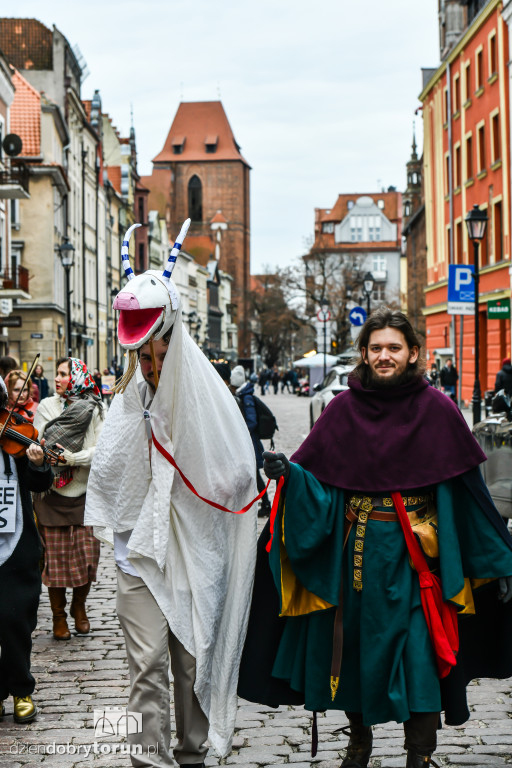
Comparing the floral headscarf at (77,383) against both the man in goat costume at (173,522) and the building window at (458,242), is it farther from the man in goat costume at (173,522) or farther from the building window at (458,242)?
the building window at (458,242)

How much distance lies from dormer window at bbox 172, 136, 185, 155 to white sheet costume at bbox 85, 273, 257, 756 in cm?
13263

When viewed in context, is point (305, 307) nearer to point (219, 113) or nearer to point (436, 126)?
point (436, 126)

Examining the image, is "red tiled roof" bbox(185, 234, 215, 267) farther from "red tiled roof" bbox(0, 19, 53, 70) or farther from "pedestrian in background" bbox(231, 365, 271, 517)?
"pedestrian in background" bbox(231, 365, 271, 517)

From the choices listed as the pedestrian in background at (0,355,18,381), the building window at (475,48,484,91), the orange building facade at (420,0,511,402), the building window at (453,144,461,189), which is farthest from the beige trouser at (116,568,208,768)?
the building window at (453,144,461,189)

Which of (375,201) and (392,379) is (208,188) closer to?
(375,201)

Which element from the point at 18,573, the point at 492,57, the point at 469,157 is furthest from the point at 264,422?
the point at 469,157

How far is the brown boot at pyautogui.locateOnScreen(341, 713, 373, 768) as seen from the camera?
15.2 feet

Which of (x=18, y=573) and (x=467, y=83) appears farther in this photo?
(x=467, y=83)

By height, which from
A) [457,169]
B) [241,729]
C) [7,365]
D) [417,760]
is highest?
[457,169]

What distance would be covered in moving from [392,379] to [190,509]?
960 millimetres

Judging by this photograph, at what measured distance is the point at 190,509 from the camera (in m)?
4.54

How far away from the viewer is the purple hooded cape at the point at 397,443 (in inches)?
169

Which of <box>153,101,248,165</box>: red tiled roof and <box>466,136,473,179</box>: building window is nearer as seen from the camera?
<box>466,136,473,179</box>: building window

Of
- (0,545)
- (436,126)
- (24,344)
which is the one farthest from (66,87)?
(0,545)
